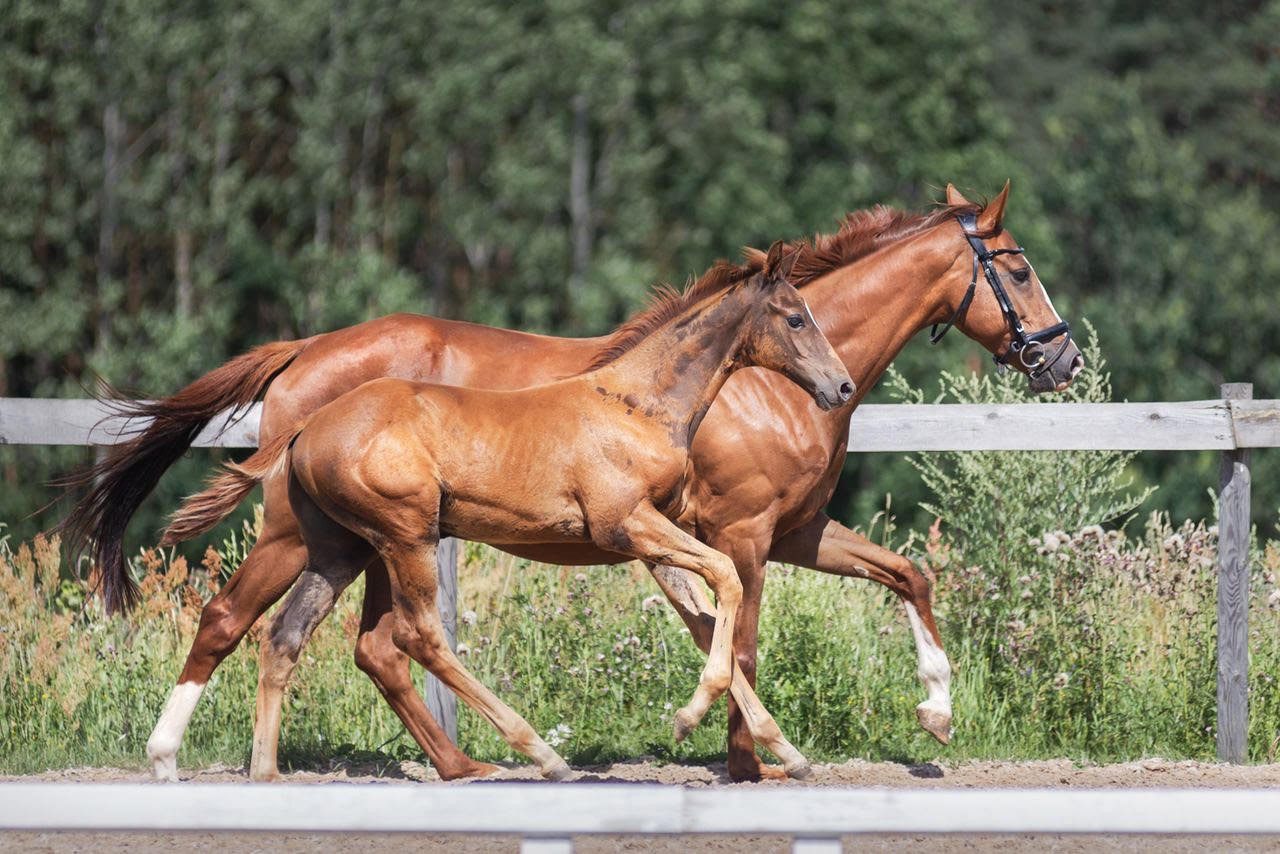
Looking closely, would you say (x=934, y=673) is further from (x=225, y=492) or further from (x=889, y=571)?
(x=225, y=492)

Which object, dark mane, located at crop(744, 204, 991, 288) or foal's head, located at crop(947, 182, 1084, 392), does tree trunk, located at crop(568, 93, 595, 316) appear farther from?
foal's head, located at crop(947, 182, 1084, 392)

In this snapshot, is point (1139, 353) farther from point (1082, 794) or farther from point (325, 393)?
point (1082, 794)

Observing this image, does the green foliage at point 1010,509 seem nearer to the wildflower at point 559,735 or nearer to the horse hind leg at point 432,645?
the wildflower at point 559,735

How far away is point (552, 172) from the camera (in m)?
26.9

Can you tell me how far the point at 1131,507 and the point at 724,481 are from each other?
2374 mm

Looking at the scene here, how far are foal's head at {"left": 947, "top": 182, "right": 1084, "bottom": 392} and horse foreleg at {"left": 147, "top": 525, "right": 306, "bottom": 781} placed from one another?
2971mm

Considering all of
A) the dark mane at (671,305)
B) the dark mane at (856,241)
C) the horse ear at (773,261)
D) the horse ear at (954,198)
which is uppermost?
the horse ear at (954,198)

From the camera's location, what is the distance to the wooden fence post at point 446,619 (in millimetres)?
6766

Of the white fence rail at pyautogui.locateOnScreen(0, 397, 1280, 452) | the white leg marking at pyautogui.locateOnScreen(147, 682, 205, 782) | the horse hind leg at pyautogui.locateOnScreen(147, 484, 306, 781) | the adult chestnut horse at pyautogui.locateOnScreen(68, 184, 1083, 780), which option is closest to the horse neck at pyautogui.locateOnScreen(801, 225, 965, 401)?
the adult chestnut horse at pyautogui.locateOnScreen(68, 184, 1083, 780)

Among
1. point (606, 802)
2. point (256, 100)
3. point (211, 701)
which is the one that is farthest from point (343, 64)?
point (606, 802)

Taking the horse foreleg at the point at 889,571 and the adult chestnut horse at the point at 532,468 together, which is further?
the horse foreleg at the point at 889,571

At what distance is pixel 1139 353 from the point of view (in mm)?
26688

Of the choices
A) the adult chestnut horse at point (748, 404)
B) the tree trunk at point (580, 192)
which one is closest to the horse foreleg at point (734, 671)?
the adult chestnut horse at point (748, 404)

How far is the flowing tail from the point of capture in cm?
648
